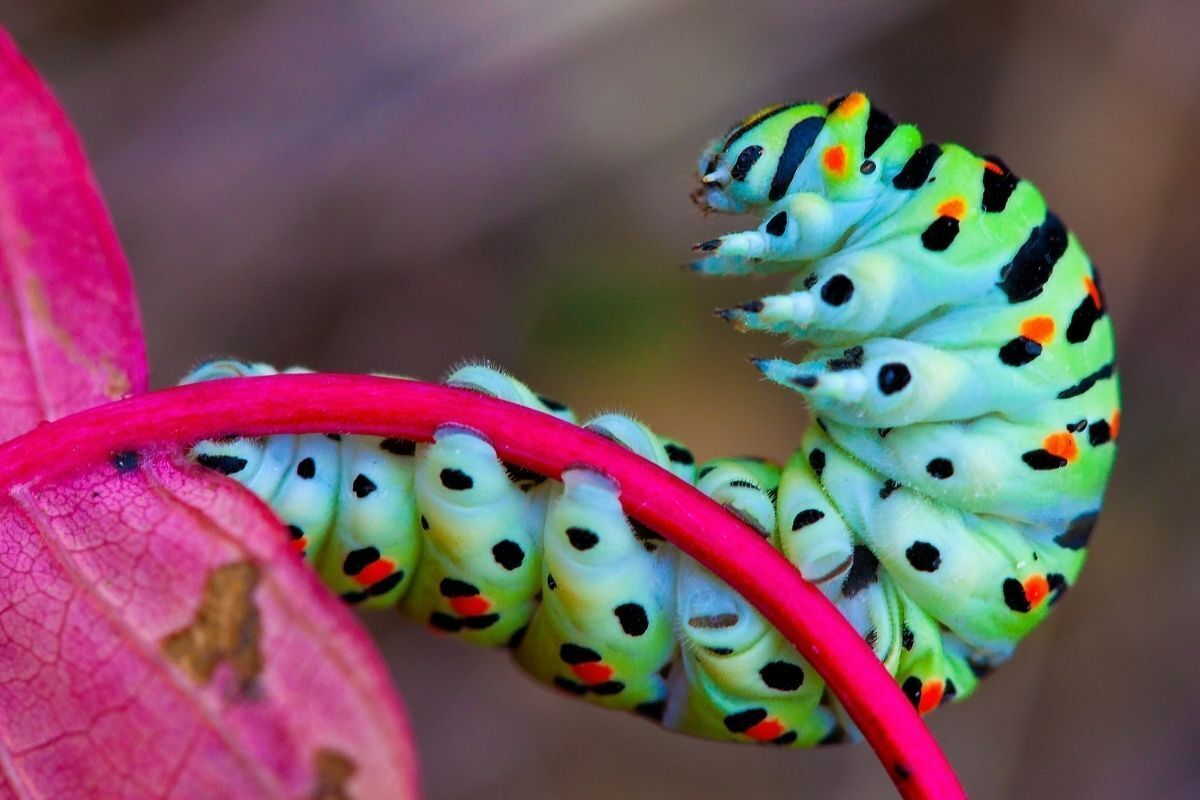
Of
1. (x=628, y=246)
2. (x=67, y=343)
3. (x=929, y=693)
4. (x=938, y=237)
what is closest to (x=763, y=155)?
(x=938, y=237)

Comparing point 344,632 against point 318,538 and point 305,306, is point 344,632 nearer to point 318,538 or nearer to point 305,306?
point 318,538

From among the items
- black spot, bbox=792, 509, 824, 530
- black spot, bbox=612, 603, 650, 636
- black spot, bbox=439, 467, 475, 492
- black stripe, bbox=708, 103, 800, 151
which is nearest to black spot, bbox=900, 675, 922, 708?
black spot, bbox=792, 509, 824, 530

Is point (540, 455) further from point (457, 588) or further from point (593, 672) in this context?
point (593, 672)

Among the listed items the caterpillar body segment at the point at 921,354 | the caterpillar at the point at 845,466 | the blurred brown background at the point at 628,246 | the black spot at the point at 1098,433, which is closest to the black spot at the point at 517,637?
the caterpillar at the point at 845,466

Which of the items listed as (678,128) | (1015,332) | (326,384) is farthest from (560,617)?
(678,128)

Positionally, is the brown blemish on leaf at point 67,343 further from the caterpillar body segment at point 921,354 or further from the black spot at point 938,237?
the black spot at point 938,237

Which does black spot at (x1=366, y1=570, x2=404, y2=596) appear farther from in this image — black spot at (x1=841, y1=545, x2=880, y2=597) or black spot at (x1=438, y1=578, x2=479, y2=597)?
black spot at (x1=841, y1=545, x2=880, y2=597)
